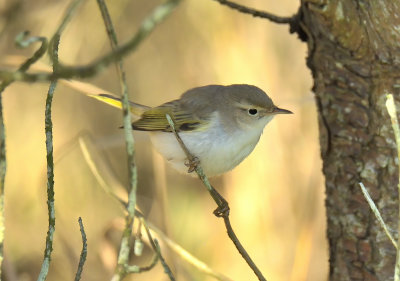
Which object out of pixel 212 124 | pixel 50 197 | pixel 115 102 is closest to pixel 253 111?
pixel 212 124

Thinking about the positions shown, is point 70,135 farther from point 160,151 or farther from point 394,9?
point 394,9

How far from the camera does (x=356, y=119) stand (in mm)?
2066

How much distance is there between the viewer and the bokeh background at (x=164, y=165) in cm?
413

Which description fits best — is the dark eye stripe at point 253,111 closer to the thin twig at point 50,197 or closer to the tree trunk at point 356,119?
the tree trunk at point 356,119

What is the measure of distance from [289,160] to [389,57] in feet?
7.26

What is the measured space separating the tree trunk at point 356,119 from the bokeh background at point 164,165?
1.31 meters

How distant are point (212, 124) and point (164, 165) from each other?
123 centimetres

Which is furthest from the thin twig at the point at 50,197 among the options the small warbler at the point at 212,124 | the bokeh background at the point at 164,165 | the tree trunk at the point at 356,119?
the bokeh background at the point at 164,165

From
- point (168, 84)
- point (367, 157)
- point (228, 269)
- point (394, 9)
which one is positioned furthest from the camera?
point (168, 84)

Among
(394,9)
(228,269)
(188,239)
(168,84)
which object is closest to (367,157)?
(394,9)

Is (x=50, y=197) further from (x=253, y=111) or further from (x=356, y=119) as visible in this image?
(x=253, y=111)

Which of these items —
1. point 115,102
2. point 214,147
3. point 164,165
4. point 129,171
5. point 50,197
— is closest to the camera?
point 129,171

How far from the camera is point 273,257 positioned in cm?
425

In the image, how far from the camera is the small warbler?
2.46 metres
